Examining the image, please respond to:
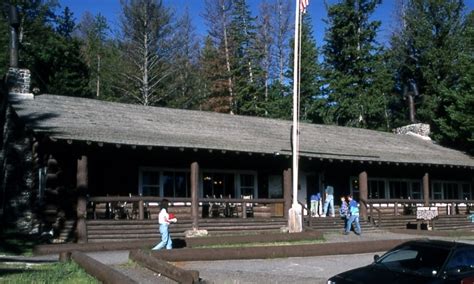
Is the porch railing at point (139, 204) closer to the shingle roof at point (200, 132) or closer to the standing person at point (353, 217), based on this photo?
the shingle roof at point (200, 132)

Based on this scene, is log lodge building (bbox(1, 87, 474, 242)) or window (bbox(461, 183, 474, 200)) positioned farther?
window (bbox(461, 183, 474, 200))

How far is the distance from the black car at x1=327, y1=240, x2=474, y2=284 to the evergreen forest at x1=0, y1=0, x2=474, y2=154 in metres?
32.9

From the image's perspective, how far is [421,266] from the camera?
9641 mm

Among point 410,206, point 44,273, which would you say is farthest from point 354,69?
point 44,273

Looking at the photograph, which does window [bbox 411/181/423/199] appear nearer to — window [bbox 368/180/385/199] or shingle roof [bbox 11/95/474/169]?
shingle roof [bbox 11/95/474/169]

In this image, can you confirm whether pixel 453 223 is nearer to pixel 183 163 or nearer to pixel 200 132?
pixel 200 132

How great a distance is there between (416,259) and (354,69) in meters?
41.8

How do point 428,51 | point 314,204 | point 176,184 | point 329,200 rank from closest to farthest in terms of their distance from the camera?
1. point 176,184
2. point 329,200
3. point 314,204
4. point 428,51

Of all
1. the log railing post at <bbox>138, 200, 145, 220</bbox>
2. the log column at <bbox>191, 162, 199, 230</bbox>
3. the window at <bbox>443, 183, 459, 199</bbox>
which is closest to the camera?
the log railing post at <bbox>138, 200, 145, 220</bbox>

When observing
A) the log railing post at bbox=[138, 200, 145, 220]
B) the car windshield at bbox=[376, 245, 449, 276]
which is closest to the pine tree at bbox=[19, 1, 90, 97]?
the log railing post at bbox=[138, 200, 145, 220]

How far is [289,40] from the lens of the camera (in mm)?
54906

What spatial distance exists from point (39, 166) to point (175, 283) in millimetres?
12184

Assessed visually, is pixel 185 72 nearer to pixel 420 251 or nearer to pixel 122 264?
pixel 122 264

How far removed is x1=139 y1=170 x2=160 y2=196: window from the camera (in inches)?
924
